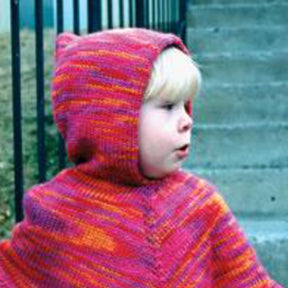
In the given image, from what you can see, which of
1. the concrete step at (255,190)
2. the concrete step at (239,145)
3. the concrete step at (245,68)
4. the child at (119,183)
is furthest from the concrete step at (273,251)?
the concrete step at (245,68)

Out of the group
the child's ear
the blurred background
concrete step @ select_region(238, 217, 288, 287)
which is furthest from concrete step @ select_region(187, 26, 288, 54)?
the child's ear

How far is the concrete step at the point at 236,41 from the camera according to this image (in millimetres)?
5566

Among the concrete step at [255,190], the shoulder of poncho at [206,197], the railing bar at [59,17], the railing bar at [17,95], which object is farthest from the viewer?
the concrete step at [255,190]

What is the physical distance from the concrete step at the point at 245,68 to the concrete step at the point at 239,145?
0.72 m

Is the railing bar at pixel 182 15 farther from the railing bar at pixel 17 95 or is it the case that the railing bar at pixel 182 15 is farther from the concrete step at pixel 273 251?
the railing bar at pixel 17 95

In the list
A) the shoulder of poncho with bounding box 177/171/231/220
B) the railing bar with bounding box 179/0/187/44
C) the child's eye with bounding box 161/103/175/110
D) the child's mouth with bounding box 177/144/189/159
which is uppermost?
the child's eye with bounding box 161/103/175/110

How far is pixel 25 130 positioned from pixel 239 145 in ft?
4.19

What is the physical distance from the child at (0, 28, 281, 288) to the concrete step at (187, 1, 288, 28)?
3.40 m

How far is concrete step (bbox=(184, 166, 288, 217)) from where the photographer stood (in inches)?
163

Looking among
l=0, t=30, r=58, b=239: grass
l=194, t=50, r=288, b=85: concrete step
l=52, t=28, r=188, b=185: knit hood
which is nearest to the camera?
l=52, t=28, r=188, b=185: knit hood

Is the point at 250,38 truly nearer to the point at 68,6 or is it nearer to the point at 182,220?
the point at 68,6

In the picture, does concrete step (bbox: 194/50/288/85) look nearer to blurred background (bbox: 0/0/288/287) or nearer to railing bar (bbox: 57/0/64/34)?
blurred background (bbox: 0/0/288/287)

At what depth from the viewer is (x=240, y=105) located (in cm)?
484

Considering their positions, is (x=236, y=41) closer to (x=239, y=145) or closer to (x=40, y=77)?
(x=239, y=145)
